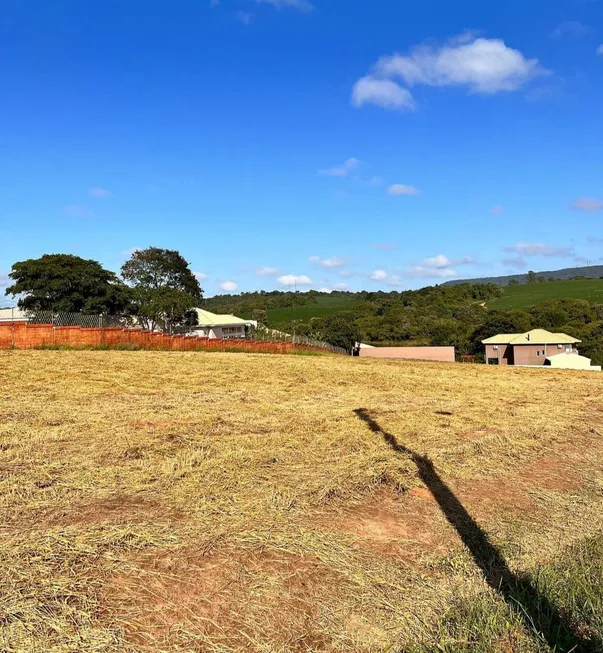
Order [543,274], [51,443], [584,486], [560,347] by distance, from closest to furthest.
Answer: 1. [584,486]
2. [51,443]
3. [560,347]
4. [543,274]

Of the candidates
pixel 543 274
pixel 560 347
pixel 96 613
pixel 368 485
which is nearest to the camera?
pixel 96 613

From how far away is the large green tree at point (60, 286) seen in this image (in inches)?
1348

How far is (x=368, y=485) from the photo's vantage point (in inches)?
165

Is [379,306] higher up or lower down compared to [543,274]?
lower down

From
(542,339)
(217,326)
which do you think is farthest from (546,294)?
(217,326)

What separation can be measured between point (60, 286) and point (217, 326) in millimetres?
18300

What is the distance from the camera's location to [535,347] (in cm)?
5228

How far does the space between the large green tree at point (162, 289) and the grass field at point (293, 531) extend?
3262 centimetres

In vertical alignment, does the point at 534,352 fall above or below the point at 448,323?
below

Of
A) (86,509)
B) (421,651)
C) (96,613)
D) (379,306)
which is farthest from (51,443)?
(379,306)

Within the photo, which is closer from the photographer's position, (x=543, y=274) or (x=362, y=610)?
(x=362, y=610)

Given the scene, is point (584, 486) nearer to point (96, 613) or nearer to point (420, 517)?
point (420, 517)

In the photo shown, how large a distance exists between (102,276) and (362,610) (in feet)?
128

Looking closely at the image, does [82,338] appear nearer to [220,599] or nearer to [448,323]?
[220,599]
